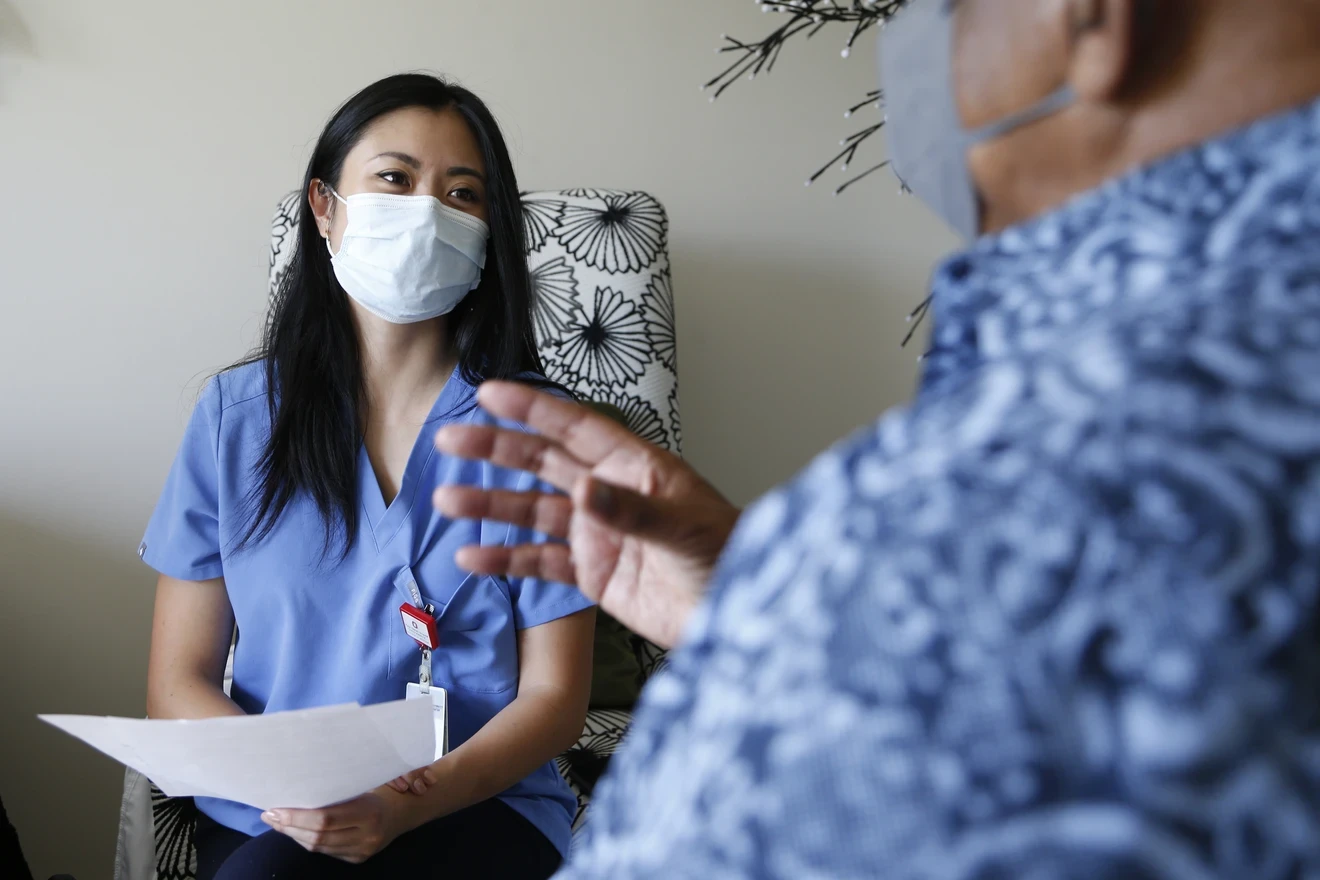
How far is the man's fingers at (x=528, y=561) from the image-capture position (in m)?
0.64

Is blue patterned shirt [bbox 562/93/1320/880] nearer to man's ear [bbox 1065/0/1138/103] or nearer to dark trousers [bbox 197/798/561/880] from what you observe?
man's ear [bbox 1065/0/1138/103]

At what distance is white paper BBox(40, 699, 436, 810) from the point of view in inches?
32.9

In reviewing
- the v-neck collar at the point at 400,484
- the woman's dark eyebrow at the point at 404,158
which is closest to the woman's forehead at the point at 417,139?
the woman's dark eyebrow at the point at 404,158

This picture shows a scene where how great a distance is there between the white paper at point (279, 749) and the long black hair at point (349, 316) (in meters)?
0.41

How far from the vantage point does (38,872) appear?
5.78 ft

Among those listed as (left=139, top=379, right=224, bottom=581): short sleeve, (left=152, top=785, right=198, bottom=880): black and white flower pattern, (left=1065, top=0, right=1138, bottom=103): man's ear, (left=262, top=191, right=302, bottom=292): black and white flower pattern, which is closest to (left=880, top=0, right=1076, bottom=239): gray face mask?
(left=1065, top=0, right=1138, bottom=103): man's ear

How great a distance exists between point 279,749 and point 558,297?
1.00 m

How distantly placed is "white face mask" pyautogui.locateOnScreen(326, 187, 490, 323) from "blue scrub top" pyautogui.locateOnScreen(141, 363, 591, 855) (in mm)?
173

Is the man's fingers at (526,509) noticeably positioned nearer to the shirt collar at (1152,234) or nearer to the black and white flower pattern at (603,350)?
the shirt collar at (1152,234)

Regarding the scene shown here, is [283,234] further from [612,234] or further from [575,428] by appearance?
[575,428]

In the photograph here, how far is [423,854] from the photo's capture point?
104 cm

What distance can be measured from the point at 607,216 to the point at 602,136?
30 centimetres

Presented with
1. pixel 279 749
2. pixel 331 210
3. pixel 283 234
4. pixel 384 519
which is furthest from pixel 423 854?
pixel 283 234

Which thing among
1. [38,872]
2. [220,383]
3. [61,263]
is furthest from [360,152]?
[38,872]
